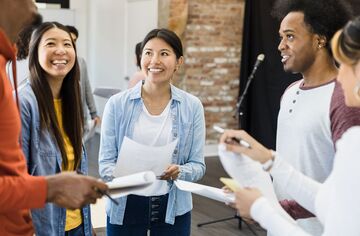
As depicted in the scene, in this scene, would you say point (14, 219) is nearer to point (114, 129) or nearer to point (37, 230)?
point (37, 230)

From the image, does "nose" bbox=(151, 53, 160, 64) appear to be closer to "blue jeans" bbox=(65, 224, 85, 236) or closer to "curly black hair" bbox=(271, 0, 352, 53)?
"curly black hair" bbox=(271, 0, 352, 53)

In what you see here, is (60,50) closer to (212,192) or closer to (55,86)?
(55,86)

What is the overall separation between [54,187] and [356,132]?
0.88 metres

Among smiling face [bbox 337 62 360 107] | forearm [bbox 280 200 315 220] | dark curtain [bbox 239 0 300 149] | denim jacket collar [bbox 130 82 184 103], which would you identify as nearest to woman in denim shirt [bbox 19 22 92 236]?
denim jacket collar [bbox 130 82 184 103]

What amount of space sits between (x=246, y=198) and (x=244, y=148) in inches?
8.0

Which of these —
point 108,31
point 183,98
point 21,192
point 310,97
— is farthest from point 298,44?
point 108,31

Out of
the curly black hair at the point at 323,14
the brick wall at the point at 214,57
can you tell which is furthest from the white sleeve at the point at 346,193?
the brick wall at the point at 214,57

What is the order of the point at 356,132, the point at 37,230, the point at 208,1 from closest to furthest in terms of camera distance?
the point at 356,132 → the point at 37,230 → the point at 208,1

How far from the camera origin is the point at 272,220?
1481 millimetres

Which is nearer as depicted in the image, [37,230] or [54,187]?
[54,187]

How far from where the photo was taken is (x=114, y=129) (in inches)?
96.2

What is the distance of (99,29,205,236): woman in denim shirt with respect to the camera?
7.84ft

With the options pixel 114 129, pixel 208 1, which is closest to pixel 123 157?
pixel 114 129

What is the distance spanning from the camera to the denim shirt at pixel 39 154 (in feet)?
6.51
